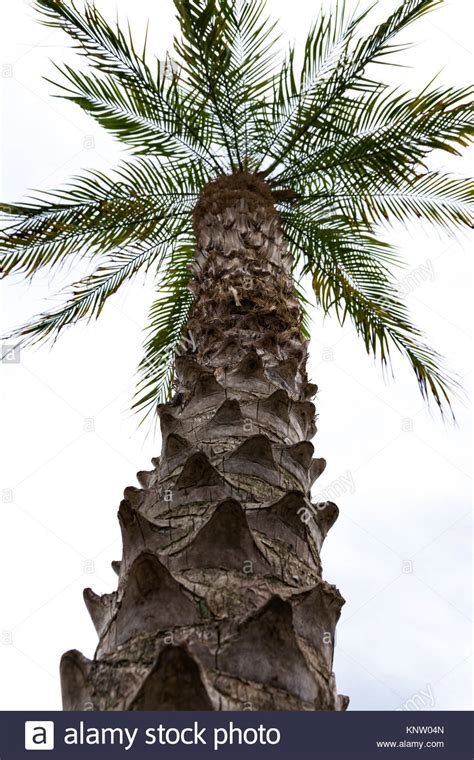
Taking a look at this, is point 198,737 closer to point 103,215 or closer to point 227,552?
→ point 227,552

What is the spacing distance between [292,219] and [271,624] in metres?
5.37

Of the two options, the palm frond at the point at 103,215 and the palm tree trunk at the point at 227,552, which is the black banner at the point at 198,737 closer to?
the palm tree trunk at the point at 227,552

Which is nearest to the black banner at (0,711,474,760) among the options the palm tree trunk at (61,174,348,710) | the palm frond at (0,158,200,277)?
the palm tree trunk at (61,174,348,710)

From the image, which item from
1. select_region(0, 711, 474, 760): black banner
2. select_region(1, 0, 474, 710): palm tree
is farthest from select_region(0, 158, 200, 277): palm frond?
select_region(0, 711, 474, 760): black banner

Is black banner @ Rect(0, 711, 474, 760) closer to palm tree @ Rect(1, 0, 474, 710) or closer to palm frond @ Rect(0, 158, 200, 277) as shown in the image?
palm tree @ Rect(1, 0, 474, 710)

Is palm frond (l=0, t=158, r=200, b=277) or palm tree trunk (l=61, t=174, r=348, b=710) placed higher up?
palm frond (l=0, t=158, r=200, b=277)

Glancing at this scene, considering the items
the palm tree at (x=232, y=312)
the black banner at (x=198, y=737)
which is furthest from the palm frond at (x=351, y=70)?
the black banner at (x=198, y=737)

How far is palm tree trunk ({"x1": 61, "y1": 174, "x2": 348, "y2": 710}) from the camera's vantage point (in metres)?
2.20

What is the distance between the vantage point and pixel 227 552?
265 centimetres

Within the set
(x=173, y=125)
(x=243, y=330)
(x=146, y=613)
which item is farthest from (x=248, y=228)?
(x=146, y=613)

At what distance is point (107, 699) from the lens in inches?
85.4

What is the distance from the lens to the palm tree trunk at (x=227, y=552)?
220 centimetres

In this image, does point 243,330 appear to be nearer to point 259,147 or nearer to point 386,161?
point 386,161

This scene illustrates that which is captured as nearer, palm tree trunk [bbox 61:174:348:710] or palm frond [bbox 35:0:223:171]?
palm tree trunk [bbox 61:174:348:710]
